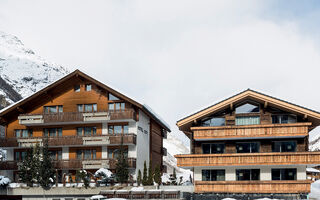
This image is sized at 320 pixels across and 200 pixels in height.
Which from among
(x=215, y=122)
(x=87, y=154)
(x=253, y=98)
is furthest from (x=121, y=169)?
(x=253, y=98)

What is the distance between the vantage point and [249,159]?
36.1 meters

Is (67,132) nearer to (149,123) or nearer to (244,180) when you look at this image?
(149,123)

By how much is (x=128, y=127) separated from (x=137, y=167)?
156 inches

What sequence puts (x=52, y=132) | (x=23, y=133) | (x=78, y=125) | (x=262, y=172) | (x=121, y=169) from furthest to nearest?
(x=23, y=133) < (x=52, y=132) < (x=78, y=125) < (x=121, y=169) < (x=262, y=172)

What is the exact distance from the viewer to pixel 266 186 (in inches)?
1409

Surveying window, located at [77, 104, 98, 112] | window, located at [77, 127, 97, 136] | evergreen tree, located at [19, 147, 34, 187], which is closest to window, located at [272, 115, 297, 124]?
window, located at [77, 104, 98, 112]

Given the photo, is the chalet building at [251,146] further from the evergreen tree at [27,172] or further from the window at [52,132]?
the window at [52,132]

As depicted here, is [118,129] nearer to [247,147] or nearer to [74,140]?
[74,140]

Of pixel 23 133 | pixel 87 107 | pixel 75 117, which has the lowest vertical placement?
pixel 23 133

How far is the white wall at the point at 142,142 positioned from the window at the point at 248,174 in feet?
36.5

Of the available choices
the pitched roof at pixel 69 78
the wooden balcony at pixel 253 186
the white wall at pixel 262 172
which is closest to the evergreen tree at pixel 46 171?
the pitched roof at pixel 69 78

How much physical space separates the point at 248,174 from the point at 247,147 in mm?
2194

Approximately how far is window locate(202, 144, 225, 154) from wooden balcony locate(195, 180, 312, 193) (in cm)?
270

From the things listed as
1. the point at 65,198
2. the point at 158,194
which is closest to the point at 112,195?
the point at 158,194
